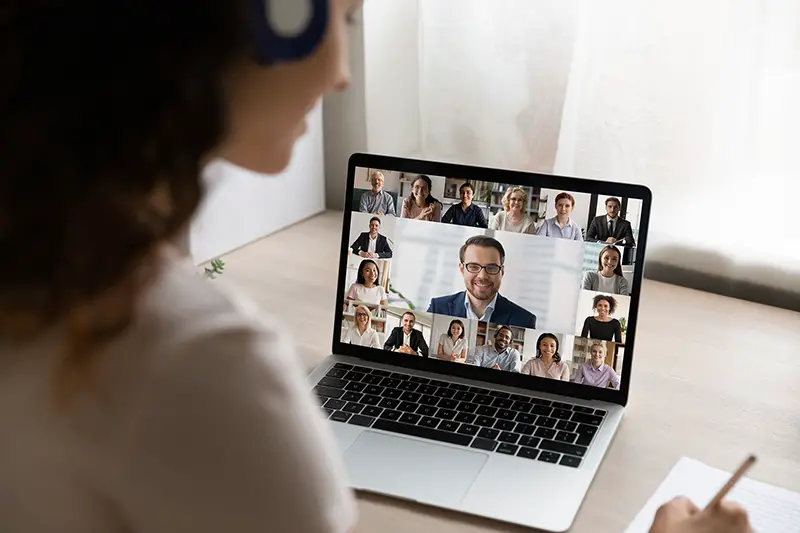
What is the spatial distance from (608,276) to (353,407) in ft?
0.90

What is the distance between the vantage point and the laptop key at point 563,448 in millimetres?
878

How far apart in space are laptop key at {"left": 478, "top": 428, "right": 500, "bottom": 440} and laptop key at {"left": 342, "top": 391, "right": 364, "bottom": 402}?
0.13 metres

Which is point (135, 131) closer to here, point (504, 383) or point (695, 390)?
point (504, 383)

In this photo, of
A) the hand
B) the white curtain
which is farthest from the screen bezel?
the white curtain

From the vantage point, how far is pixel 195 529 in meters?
0.41

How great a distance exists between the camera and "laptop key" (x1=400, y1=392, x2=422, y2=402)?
3.15ft

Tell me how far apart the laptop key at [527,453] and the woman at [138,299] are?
1.46 ft

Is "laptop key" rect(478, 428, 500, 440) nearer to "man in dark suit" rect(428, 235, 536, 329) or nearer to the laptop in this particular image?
the laptop

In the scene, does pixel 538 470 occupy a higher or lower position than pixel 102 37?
lower

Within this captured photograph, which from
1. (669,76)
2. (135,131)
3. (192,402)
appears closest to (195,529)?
(192,402)

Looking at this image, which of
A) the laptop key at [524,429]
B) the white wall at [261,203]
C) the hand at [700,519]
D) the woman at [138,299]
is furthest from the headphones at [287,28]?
the white wall at [261,203]

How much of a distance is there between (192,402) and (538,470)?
511 millimetres

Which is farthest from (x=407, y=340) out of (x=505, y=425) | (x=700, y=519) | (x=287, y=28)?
(x=287, y=28)

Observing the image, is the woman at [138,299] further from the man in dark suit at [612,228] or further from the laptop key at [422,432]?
the man in dark suit at [612,228]
